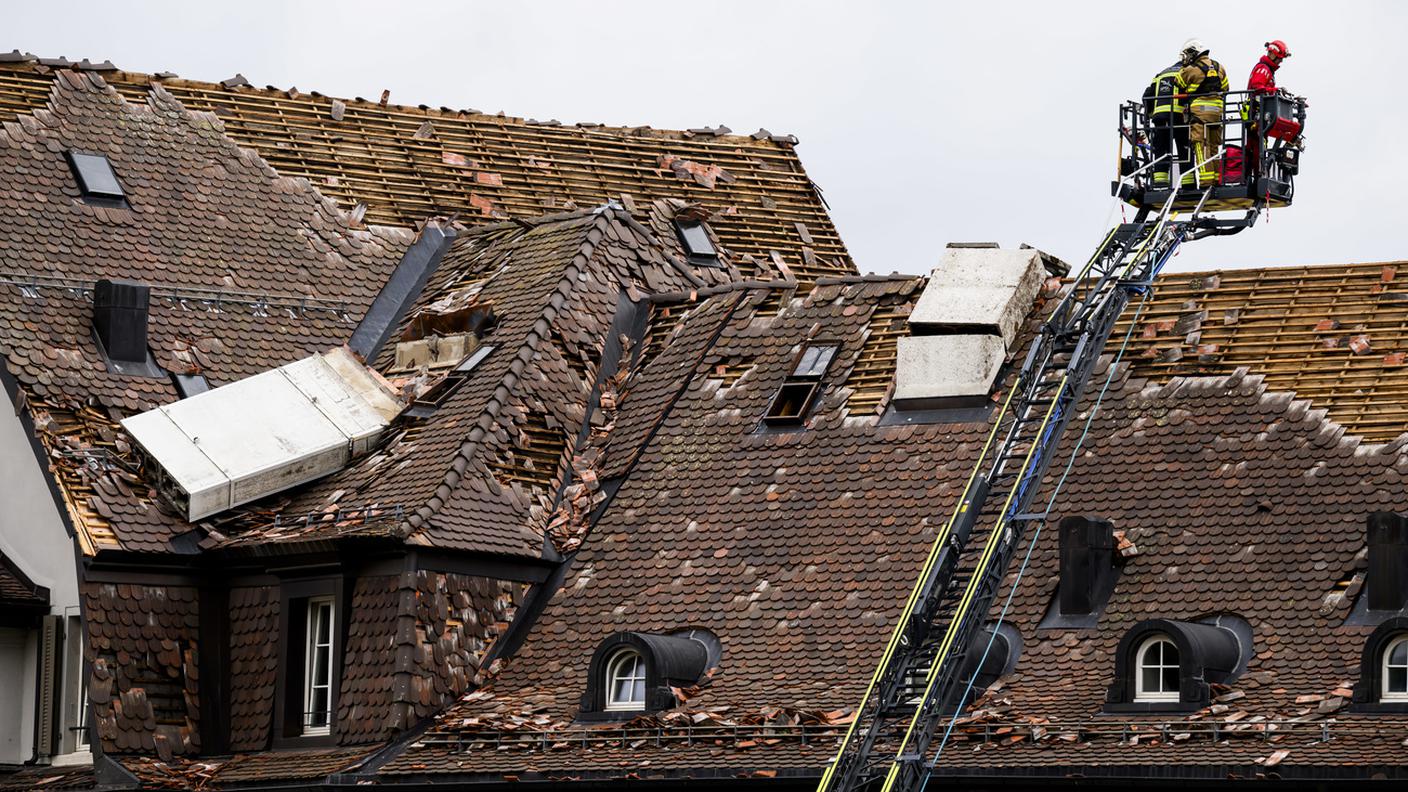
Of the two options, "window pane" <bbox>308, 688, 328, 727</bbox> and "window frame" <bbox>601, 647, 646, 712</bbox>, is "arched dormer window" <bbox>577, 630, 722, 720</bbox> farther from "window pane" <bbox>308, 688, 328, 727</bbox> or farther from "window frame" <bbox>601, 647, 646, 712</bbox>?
"window pane" <bbox>308, 688, 328, 727</bbox>

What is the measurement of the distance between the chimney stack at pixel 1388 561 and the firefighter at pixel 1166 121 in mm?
6719

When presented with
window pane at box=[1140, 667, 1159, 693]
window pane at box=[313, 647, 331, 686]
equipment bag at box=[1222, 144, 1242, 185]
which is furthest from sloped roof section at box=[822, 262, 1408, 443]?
window pane at box=[313, 647, 331, 686]

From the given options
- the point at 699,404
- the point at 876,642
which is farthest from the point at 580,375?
the point at 876,642

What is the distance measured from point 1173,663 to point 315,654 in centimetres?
1073

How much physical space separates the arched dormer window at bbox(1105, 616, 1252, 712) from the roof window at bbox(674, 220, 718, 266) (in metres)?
13.0

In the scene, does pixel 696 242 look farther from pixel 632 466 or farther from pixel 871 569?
pixel 871 569

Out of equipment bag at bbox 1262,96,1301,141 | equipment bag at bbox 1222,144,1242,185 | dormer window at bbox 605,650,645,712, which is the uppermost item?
equipment bag at bbox 1262,96,1301,141

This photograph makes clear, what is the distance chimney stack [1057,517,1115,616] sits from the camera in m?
28.7

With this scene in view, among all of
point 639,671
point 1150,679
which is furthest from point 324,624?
point 1150,679

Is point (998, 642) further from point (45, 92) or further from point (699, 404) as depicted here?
point (45, 92)

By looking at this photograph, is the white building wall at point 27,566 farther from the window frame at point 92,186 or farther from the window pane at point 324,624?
the window frame at point 92,186

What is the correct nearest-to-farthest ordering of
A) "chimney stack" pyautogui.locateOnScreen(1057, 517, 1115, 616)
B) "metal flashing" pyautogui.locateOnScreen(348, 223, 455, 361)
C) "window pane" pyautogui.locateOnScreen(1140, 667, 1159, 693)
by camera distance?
1. "window pane" pyautogui.locateOnScreen(1140, 667, 1159, 693)
2. "chimney stack" pyautogui.locateOnScreen(1057, 517, 1115, 616)
3. "metal flashing" pyautogui.locateOnScreen(348, 223, 455, 361)

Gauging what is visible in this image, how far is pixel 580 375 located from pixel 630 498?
91.4 inches

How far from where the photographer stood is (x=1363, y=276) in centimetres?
3105
